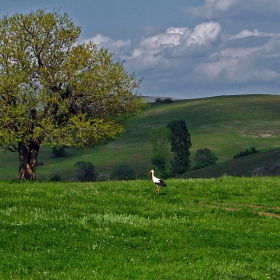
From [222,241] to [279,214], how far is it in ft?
28.4

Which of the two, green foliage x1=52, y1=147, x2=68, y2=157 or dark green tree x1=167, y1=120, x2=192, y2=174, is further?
green foliage x1=52, y1=147, x2=68, y2=157

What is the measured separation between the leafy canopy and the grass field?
497 inches

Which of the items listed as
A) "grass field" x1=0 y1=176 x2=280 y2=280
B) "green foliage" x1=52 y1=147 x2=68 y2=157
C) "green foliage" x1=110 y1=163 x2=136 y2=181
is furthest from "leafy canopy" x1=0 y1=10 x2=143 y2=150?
"green foliage" x1=52 y1=147 x2=68 y2=157

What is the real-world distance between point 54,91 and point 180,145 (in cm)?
12607

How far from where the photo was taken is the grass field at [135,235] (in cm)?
1545

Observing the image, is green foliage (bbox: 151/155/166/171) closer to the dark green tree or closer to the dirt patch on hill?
the dark green tree

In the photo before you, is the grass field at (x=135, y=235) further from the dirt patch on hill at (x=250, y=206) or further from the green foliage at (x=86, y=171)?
the green foliage at (x=86, y=171)

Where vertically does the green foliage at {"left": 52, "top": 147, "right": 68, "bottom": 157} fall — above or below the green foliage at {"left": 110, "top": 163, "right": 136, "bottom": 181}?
above

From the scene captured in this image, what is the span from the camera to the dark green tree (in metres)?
167

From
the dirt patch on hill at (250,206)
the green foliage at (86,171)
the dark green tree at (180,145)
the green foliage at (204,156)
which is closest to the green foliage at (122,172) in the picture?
the green foliage at (86,171)

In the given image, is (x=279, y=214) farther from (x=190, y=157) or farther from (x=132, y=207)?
(x=190, y=157)

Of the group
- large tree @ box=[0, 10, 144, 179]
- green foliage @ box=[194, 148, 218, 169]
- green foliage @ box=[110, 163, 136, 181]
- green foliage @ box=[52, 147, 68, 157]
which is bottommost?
green foliage @ box=[110, 163, 136, 181]

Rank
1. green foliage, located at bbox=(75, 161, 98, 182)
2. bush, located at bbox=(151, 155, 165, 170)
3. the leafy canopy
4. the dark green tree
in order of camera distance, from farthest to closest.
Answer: the dark green tree < bush, located at bbox=(151, 155, 165, 170) < green foliage, located at bbox=(75, 161, 98, 182) < the leafy canopy

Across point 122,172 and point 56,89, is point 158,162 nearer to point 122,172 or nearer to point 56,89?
point 122,172
